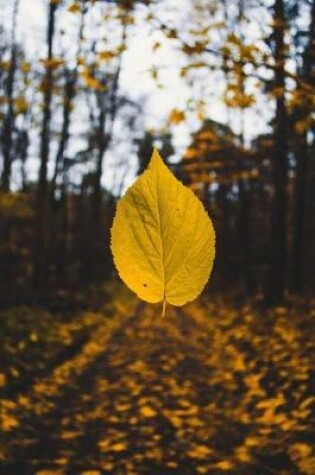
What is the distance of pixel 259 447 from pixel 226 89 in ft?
11.5

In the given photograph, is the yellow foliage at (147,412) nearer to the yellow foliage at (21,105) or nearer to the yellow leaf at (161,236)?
the yellow foliage at (21,105)

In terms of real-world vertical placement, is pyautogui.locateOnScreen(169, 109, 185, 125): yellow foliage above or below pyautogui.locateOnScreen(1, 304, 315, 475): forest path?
above

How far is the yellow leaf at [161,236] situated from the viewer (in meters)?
0.30

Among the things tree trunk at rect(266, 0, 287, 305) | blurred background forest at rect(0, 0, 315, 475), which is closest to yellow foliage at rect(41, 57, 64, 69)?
blurred background forest at rect(0, 0, 315, 475)

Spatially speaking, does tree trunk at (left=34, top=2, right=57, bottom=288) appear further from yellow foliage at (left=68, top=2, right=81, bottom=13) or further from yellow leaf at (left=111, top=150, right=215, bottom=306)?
yellow leaf at (left=111, top=150, right=215, bottom=306)

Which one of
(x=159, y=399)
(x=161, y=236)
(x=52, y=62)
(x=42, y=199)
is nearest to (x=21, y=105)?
(x=52, y=62)

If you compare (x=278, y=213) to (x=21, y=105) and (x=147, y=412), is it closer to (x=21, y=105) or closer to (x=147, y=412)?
(x=147, y=412)

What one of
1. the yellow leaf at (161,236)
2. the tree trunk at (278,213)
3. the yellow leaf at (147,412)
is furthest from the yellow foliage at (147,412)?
the yellow leaf at (161,236)

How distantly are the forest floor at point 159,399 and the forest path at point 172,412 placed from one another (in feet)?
0.05

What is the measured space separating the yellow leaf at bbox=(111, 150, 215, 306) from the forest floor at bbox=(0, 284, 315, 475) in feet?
15.0

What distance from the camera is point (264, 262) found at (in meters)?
17.5

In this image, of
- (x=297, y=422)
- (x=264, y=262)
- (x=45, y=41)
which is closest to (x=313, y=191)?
(x=264, y=262)

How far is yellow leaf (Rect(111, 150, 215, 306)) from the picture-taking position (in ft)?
0.97

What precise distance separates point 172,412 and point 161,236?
20.2 ft
